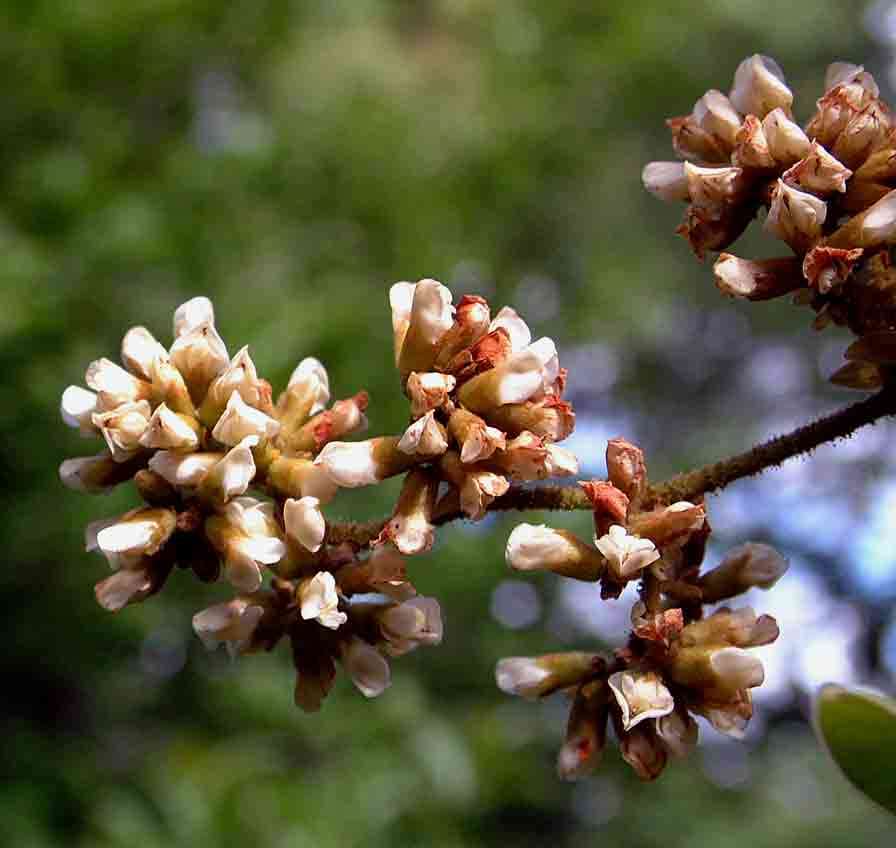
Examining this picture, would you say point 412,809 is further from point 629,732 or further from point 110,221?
point 629,732

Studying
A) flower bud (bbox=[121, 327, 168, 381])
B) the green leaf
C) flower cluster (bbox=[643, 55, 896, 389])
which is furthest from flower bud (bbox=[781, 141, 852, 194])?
flower bud (bbox=[121, 327, 168, 381])

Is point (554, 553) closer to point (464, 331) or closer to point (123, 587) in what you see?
point (464, 331)

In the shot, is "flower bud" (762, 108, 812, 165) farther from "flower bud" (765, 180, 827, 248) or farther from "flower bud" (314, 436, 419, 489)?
"flower bud" (314, 436, 419, 489)

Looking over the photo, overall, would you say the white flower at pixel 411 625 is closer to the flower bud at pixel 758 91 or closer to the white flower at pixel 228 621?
the white flower at pixel 228 621

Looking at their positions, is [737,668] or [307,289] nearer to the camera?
[737,668]

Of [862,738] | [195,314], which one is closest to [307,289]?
[195,314]

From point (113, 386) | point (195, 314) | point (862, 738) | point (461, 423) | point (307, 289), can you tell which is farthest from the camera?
point (307, 289)
